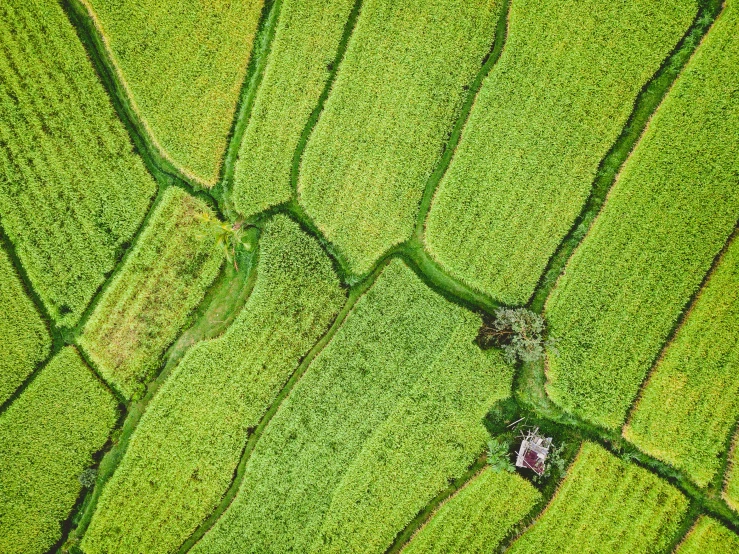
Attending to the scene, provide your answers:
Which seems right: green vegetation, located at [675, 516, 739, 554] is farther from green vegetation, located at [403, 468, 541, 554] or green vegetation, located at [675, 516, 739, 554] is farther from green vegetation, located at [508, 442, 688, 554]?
green vegetation, located at [403, 468, 541, 554]

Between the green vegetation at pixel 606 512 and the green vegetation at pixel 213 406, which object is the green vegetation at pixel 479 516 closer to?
the green vegetation at pixel 606 512

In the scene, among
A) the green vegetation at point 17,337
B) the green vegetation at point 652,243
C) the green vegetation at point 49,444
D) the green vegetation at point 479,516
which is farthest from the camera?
the green vegetation at point 17,337

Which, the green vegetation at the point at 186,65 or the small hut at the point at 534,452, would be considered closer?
the small hut at the point at 534,452

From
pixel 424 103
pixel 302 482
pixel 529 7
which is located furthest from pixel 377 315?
pixel 529 7

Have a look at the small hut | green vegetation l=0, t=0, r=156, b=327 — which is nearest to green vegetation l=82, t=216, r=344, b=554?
green vegetation l=0, t=0, r=156, b=327

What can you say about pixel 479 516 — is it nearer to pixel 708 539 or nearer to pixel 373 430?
pixel 373 430

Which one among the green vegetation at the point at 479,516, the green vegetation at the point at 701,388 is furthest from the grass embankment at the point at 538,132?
the green vegetation at the point at 479,516
